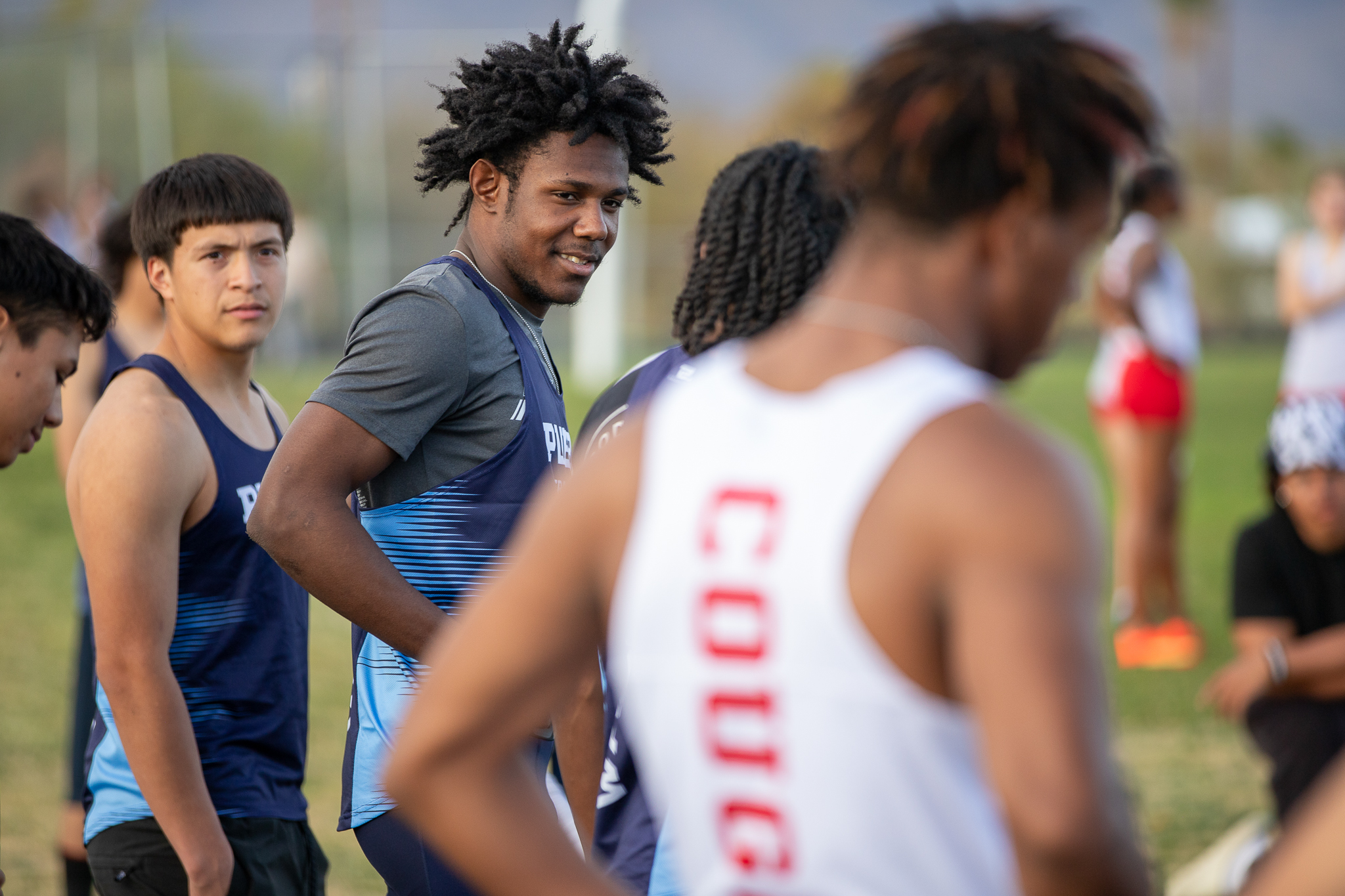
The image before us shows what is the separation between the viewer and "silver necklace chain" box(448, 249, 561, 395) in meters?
2.68

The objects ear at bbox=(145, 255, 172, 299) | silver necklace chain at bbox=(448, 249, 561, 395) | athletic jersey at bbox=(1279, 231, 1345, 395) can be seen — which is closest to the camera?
silver necklace chain at bbox=(448, 249, 561, 395)

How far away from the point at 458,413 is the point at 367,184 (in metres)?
27.5

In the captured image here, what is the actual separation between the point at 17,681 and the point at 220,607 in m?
5.26

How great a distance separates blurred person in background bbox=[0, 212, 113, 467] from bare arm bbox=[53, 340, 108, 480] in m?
1.55

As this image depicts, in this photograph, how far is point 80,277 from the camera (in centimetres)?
271

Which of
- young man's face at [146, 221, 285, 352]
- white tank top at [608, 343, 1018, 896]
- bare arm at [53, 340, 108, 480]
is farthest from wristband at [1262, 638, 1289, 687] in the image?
bare arm at [53, 340, 108, 480]

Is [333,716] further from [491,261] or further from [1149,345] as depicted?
[1149,345]

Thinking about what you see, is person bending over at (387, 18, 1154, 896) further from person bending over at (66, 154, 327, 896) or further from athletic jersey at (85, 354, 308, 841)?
athletic jersey at (85, 354, 308, 841)

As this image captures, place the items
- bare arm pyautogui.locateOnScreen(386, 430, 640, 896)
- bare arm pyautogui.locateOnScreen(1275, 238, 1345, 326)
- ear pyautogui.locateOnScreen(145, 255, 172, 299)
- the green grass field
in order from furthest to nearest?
bare arm pyautogui.locateOnScreen(1275, 238, 1345, 326), the green grass field, ear pyautogui.locateOnScreen(145, 255, 172, 299), bare arm pyautogui.locateOnScreen(386, 430, 640, 896)

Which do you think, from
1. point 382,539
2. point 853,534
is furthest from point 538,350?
point 853,534

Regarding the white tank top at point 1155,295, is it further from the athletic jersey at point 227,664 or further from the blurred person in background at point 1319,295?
the athletic jersey at point 227,664

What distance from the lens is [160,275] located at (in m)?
3.10

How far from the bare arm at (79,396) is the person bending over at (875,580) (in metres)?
3.32

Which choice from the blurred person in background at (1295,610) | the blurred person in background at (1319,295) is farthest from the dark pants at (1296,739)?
the blurred person in background at (1319,295)
